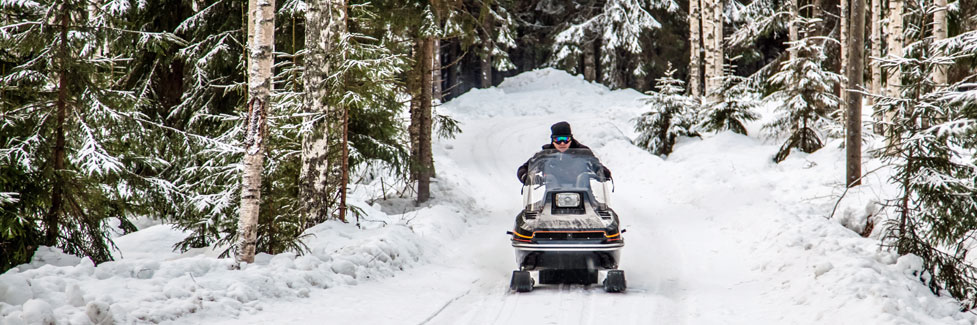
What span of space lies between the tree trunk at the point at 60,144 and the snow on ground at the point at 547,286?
584 millimetres

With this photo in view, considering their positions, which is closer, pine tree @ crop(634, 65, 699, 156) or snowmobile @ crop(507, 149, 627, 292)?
snowmobile @ crop(507, 149, 627, 292)

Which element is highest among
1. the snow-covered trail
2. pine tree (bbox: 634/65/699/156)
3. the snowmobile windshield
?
pine tree (bbox: 634/65/699/156)

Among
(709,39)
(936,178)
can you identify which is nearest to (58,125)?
(936,178)

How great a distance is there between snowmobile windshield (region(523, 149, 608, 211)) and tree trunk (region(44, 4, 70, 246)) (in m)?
5.66

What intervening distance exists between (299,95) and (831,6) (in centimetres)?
2205

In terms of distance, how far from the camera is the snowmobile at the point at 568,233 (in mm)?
7961

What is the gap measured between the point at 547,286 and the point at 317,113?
4.44m

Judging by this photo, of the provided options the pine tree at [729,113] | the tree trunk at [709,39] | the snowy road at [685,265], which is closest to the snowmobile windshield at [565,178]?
the snowy road at [685,265]

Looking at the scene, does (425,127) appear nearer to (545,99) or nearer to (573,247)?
(573,247)

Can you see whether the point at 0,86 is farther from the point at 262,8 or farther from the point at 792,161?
the point at 792,161

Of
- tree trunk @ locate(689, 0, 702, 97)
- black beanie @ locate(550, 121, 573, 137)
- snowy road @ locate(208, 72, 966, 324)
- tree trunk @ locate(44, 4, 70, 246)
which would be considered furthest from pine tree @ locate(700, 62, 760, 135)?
tree trunk @ locate(44, 4, 70, 246)

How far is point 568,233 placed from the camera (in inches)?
318

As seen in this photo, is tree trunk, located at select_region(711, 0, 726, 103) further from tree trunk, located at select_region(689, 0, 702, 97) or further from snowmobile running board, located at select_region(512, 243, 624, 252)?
snowmobile running board, located at select_region(512, 243, 624, 252)

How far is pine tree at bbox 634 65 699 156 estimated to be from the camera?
21172mm
